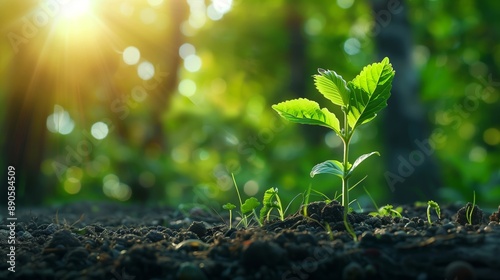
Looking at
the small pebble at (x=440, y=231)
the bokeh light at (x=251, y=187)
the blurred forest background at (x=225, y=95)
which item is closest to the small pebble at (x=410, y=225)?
the small pebble at (x=440, y=231)

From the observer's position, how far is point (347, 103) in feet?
7.69

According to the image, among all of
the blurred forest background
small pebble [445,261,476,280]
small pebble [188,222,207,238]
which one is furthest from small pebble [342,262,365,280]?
the blurred forest background

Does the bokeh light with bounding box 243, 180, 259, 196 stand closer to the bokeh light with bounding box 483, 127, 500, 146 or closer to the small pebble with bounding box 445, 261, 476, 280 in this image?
the small pebble with bounding box 445, 261, 476, 280

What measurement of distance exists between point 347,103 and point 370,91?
0.10 m

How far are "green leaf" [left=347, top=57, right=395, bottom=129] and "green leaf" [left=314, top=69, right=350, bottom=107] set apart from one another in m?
0.04

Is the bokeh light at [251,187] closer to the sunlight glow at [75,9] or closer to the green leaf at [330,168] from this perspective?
the sunlight glow at [75,9]

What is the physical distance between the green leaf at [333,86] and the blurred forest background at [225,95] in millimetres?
2206

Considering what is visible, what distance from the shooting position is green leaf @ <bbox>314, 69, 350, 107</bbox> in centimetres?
224

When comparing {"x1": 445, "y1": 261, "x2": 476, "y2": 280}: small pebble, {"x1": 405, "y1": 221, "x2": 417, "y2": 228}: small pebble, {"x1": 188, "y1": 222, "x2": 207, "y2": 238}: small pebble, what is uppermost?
{"x1": 188, "y1": 222, "x2": 207, "y2": 238}: small pebble

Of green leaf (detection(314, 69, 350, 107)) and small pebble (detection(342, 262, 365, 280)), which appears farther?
green leaf (detection(314, 69, 350, 107))

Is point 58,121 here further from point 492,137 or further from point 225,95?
point 492,137

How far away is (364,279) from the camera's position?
5.48ft

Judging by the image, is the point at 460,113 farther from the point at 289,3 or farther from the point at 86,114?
the point at 86,114

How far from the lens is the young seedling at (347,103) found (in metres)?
2.27
